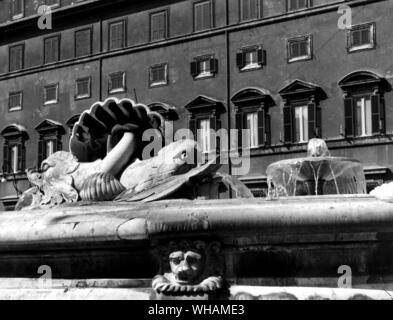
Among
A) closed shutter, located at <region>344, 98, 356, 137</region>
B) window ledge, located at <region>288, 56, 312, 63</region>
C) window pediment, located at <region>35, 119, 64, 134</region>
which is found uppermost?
window ledge, located at <region>288, 56, 312, 63</region>

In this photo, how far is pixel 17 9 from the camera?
3503 centimetres

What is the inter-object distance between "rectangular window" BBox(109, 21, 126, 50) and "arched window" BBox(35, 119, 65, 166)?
15.0ft

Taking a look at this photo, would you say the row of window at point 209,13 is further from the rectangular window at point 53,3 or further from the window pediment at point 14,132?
the window pediment at point 14,132

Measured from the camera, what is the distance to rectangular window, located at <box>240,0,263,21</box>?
27516 mm

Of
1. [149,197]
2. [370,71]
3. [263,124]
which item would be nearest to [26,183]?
[263,124]

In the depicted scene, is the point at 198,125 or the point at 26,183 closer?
the point at 198,125

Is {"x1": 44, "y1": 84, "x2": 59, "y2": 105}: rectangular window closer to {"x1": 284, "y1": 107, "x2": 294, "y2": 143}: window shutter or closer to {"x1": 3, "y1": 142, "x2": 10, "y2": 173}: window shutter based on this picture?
{"x1": 3, "y1": 142, "x2": 10, "y2": 173}: window shutter

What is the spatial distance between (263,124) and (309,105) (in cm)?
205

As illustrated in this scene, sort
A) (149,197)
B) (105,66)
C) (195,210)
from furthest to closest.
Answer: (105,66)
(149,197)
(195,210)

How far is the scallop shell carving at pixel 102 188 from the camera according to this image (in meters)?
5.26

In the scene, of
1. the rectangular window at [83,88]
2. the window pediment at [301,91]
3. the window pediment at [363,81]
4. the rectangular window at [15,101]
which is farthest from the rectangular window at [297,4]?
the rectangular window at [15,101]

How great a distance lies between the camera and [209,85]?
2844 cm

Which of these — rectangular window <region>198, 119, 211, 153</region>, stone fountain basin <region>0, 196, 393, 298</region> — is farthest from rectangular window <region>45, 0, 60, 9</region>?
stone fountain basin <region>0, 196, 393, 298</region>
